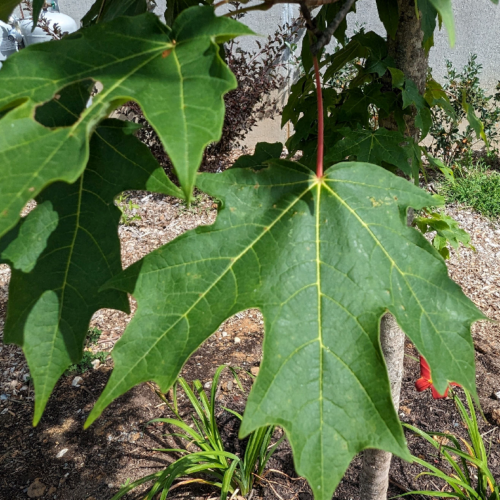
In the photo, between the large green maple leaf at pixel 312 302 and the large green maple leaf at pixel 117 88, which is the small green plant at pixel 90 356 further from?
the large green maple leaf at pixel 117 88

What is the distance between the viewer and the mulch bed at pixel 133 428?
78.0 inches

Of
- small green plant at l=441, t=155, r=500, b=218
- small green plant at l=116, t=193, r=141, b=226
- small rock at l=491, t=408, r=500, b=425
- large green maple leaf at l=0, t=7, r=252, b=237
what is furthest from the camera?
small green plant at l=116, t=193, r=141, b=226

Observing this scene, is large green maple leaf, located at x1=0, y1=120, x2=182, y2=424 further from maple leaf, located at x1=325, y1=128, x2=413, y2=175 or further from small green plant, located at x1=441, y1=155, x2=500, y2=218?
small green plant, located at x1=441, y1=155, x2=500, y2=218

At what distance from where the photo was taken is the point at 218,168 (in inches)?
190

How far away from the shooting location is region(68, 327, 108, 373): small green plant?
2.69 metres

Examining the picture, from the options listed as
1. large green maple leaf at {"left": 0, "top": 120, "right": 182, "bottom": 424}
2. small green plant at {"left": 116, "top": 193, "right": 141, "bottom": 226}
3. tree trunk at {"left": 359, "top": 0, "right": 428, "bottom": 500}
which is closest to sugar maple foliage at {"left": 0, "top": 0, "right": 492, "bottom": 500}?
large green maple leaf at {"left": 0, "top": 120, "right": 182, "bottom": 424}

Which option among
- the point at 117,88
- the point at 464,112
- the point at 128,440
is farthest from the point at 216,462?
the point at 464,112

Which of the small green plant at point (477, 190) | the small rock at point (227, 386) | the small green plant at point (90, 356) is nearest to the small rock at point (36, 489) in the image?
the small green plant at point (90, 356)

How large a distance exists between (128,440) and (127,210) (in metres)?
2.59

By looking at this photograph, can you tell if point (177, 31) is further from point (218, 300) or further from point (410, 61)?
point (410, 61)

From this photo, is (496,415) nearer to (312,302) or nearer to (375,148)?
(375,148)

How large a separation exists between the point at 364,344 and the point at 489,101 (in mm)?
5146

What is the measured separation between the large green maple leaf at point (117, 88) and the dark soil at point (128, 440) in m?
1.73

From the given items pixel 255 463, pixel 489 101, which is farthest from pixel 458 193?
pixel 255 463
